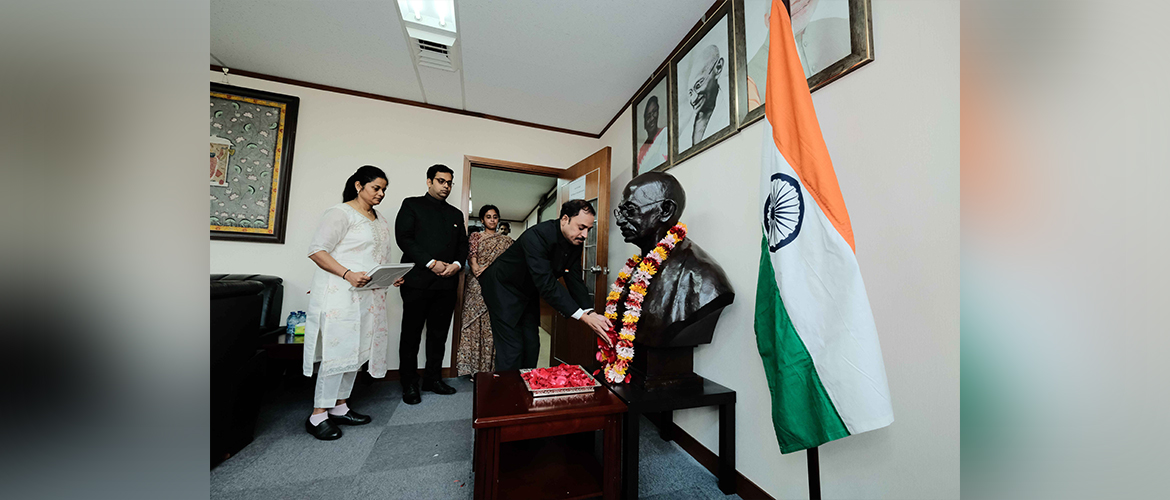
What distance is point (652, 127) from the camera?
2629mm

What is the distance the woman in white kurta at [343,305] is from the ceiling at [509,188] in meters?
2.82

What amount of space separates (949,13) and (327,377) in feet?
8.83

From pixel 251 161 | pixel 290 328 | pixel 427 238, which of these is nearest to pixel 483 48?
pixel 427 238

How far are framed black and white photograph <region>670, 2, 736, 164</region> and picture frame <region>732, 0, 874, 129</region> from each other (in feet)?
0.24

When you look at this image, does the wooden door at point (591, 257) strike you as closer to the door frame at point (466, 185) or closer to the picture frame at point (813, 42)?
the door frame at point (466, 185)

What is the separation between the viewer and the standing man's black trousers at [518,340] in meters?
2.14

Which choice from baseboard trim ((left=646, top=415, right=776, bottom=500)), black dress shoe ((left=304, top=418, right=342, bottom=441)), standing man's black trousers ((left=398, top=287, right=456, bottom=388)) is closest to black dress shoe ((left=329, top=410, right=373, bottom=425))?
black dress shoe ((left=304, top=418, right=342, bottom=441))

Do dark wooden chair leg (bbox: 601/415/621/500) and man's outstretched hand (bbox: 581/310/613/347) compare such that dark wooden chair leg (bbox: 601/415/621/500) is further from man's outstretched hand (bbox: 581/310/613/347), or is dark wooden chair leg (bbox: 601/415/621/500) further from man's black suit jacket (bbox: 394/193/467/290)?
man's black suit jacket (bbox: 394/193/467/290)

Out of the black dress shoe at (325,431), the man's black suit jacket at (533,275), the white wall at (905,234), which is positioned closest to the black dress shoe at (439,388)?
the black dress shoe at (325,431)

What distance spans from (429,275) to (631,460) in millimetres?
1829
